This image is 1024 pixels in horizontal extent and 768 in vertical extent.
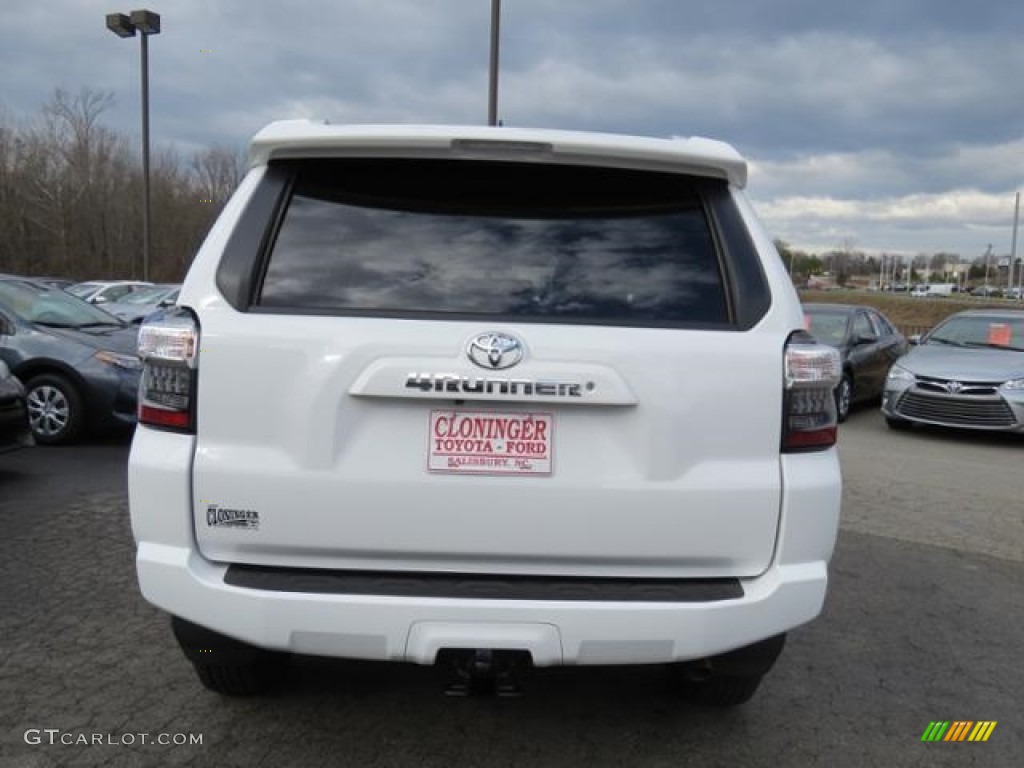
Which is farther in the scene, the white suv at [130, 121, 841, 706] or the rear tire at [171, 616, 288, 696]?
the rear tire at [171, 616, 288, 696]

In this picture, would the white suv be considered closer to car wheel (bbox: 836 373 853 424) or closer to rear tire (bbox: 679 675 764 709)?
rear tire (bbox: 679 675 764 709)

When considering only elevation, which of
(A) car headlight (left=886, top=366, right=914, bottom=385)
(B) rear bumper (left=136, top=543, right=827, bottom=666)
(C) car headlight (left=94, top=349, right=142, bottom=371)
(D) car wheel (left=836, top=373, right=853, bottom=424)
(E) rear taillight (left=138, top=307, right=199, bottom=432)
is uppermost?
(E) rear taillight (left=138, top=307, right=199, bottom=432)

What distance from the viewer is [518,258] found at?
2.42m

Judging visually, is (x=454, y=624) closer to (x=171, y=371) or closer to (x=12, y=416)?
(x=171, y=371)

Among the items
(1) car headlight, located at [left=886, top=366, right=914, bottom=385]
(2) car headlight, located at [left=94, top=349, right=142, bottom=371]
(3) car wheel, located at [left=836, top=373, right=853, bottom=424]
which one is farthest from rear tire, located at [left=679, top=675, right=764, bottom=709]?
(3) car wheel, located at [left=836, top=373, right=853, bottom=424]

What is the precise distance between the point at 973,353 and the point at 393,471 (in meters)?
10.2

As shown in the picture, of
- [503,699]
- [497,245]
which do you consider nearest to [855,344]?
[503,699]

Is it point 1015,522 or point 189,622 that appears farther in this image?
point 1015,522

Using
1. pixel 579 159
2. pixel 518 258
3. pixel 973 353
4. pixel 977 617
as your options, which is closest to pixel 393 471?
pixel 518 258

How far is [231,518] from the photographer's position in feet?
7.40

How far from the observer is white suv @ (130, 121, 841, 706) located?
2.22 meters

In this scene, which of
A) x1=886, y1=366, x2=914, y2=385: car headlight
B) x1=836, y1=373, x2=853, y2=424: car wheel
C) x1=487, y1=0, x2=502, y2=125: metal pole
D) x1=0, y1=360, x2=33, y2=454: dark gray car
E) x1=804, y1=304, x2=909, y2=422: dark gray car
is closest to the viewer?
x1=0, y1=360, x2=33, y2=454: dark gray car

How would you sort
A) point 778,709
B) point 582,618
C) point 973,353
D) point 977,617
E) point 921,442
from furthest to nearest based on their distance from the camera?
1. point 973,353
2. point 921,442
3. point 977,617
4. point 778,709
5. point 582,618

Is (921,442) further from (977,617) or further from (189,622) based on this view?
(189,622)
